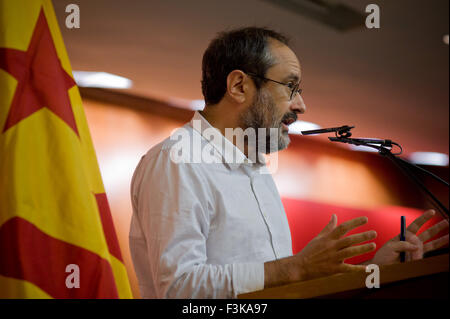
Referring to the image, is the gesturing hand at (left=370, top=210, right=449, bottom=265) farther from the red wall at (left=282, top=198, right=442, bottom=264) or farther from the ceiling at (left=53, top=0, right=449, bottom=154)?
the red wall at (left=282, top=198, right=442, bottom=264)

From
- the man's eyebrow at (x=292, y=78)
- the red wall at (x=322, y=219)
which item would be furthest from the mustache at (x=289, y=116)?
the red wall at (x=322, y=219)

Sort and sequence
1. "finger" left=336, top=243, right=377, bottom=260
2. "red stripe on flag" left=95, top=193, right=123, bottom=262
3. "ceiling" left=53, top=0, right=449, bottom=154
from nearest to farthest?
"finger" left=336, top=243, right=377, bottom=260 < "red stripe on flag" left=95, top=193, right=123, bottom=262 < "ceiling" left=53, top=0, right=449, bottom=154

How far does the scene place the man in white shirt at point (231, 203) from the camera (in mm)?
1050

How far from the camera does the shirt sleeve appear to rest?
106 centimetres

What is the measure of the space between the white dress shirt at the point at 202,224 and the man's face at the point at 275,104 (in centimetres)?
12

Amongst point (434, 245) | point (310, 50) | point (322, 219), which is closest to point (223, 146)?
point (434, 245)

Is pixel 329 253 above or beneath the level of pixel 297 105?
beneath

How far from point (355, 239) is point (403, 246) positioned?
348mm

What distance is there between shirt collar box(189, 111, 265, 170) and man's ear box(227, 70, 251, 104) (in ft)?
0.44

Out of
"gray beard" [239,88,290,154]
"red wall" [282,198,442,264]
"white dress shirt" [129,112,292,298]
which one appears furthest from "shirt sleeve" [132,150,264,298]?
"red wall" [282,198,442,264]

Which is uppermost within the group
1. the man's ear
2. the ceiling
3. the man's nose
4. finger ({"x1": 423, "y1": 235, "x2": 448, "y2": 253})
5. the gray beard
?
the ceiling

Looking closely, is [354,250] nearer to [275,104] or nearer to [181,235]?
[181,235]

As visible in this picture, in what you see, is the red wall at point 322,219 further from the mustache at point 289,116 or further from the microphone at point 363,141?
the microphone at point 363,141

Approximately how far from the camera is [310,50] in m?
4.01
